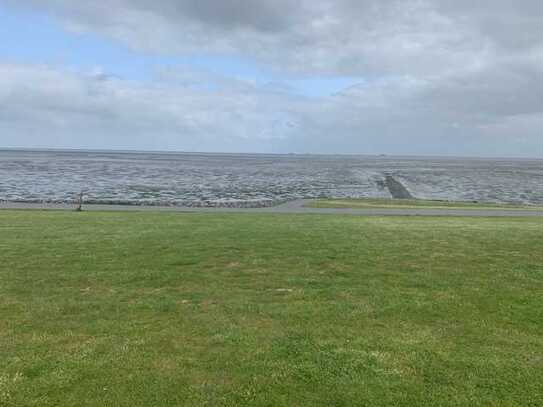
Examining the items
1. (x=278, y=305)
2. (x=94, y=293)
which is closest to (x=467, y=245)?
(x=278, y=305)

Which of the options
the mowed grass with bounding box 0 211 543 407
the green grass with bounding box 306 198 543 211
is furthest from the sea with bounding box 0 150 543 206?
the mowed grass with bounding box 0 211 543 407

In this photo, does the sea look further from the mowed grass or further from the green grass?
the mowed grass

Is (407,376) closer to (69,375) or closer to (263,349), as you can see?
(263,349)

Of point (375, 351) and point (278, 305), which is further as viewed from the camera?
point (278, 305)

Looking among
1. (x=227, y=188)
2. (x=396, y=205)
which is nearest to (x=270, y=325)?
(x=396, y=205)

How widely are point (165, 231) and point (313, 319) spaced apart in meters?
10.6

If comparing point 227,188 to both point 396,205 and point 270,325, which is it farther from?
point 270,325

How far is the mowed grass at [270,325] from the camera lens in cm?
521

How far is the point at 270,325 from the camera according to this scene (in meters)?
7.11

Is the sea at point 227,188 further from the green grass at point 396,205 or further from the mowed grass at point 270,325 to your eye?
the mowed grass at point 270,325

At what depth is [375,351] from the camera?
6164mm

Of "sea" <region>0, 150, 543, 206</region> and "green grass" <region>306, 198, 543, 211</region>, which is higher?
"green grass" <region>306, 198, 543, 211</region>

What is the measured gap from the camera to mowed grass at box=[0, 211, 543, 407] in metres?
5.21

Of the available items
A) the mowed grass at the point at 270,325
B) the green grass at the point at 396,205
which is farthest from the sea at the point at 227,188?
the mowed grass at the point at 270,325
